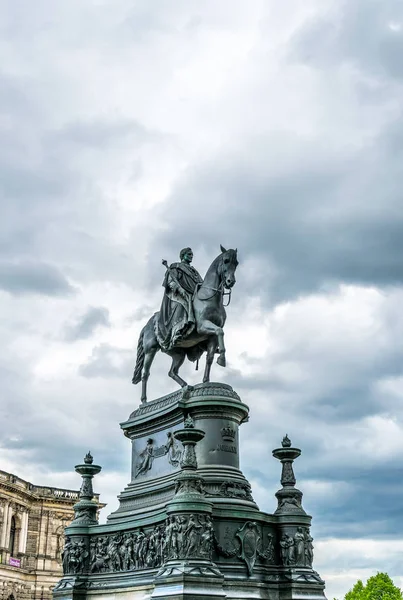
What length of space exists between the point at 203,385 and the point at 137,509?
309 cm

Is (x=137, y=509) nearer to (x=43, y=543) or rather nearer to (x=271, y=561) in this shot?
(x=271, y=561)

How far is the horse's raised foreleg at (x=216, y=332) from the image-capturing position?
17.4 m

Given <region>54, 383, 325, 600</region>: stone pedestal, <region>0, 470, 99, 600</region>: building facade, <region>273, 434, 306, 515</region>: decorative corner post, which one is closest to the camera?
<region>54, 383, 325, 600</region>: stone pedestal

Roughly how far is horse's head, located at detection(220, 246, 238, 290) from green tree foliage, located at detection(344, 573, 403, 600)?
5291cm

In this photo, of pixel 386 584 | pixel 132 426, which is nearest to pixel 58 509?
pixel 386 584

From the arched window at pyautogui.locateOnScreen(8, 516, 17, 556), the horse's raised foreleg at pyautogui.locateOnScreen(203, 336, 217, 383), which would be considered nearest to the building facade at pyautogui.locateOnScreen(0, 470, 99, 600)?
the arched window at pyautogui.locateOnScreen(8, 516, 17, 556)

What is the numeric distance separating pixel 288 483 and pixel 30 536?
6089 cm

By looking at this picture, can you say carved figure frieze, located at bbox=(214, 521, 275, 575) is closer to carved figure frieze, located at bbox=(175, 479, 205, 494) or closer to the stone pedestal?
the stone pedestal

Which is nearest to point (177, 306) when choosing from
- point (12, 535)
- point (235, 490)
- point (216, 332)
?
point (216, 332)

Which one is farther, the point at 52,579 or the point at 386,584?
the point at 52,579

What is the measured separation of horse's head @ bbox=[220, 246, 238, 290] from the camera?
17500mm

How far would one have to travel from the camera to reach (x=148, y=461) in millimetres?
18031

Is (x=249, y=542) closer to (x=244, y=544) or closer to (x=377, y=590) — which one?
(x=244, y=544)

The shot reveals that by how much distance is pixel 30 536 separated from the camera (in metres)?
72.8
